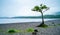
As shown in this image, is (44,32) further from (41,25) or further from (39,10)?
(39,10)

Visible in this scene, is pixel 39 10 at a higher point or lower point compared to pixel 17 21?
higher

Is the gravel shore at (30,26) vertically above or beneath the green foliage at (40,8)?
beneath

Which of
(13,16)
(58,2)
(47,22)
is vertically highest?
(58,2)

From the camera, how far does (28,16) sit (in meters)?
2.06

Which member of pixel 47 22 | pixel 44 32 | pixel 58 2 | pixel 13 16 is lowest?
pixel 44 32

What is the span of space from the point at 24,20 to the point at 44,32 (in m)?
0.36

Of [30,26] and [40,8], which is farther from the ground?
[40,8]

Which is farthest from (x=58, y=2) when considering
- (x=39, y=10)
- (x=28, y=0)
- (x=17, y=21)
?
(x=17, y=21)

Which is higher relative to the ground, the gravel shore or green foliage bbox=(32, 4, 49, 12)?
green foliage bbox=(32, 4, 49, 12)

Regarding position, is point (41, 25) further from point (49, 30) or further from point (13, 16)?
point (13, 16)

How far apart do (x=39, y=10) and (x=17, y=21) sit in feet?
1.24

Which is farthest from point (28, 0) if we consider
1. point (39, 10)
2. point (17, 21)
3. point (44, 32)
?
point (44, 32)

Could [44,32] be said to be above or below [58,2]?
below

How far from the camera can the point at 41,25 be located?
208 cm
